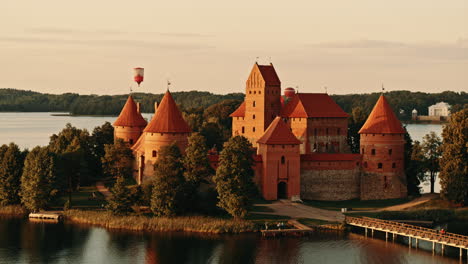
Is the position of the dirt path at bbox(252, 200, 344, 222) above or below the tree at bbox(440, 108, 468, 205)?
below

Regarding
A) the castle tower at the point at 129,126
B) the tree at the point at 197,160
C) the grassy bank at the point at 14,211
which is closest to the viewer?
the tree at the point at 197,160

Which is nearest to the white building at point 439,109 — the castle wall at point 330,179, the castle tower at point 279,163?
the castle wall at point 330,179

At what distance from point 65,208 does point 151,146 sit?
7084 millimetres

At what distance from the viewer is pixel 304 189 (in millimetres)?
48344

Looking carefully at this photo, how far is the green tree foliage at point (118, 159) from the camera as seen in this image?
169 feet

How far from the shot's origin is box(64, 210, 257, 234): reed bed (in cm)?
4022

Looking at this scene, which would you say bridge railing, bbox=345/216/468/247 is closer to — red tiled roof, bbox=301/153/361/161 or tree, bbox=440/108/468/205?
tree, bbox=440/108/468/205

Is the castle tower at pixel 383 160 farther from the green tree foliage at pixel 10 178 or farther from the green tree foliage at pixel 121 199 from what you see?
the green tree foliage at pixel 10 178

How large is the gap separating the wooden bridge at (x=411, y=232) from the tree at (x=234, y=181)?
650 cm

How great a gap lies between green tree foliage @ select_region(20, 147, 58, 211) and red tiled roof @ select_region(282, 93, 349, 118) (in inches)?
759

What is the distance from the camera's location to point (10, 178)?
45.2m

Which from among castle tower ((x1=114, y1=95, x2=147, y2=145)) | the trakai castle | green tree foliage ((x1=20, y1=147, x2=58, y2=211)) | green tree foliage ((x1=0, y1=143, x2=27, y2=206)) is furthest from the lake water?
castle tower ((x1=114, y1=95, x2=147, y2=145))

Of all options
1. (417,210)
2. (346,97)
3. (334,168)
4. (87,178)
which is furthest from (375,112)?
(346,97)

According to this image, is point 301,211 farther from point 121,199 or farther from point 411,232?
point 121,199
